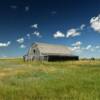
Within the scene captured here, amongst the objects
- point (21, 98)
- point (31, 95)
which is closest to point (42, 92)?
point (31, 95)

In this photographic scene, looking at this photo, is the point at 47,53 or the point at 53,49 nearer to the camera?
the point at 47,53

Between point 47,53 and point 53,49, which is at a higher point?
point 53,49

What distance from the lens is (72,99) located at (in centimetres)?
1067

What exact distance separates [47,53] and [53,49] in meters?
3.99

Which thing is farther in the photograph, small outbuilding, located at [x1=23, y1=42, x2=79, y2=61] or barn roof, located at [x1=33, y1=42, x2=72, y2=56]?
barn roof, located at [x1=33, y1=42, x2=72, y2=56]

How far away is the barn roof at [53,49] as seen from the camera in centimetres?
6288

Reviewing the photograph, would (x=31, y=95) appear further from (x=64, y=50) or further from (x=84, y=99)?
(x=64, y=50)

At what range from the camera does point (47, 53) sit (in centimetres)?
6231

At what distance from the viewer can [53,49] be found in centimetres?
6575

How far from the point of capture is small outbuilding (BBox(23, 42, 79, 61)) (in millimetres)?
62328

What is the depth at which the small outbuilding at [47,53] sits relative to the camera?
204 feet

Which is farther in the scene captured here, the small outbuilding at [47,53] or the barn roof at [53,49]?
the barn roof at [53,49]

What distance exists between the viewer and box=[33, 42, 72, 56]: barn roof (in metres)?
62.9

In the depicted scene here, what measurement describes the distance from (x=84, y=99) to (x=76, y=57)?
62548 millimetres
